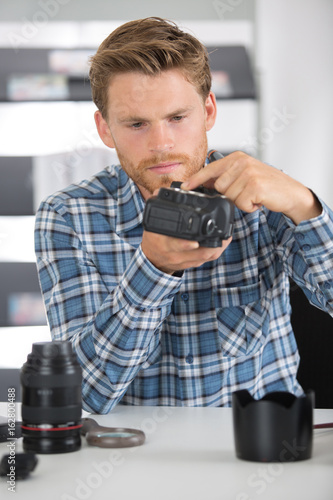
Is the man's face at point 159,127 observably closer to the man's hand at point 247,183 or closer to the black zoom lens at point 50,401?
Result: the man's hand at point 247,183

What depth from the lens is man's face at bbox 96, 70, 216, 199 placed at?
127 centimetres

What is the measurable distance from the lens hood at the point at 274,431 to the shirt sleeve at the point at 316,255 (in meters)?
0.42

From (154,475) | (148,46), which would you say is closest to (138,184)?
(148,46)

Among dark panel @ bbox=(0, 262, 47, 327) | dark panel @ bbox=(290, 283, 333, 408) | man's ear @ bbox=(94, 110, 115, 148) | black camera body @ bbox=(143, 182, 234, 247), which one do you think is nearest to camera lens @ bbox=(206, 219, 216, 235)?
black camera body @ bbox=(143, 182, 234, 247)

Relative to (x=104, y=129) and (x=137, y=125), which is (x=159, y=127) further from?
(x=104, y=129)

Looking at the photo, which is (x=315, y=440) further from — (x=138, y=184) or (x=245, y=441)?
(x=138, y=184)

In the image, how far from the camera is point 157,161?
128 cm

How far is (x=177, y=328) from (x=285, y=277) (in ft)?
0.75

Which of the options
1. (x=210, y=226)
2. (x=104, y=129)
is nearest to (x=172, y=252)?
(x=210, y=226)

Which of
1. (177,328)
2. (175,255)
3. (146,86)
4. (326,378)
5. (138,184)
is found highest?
(146,86)

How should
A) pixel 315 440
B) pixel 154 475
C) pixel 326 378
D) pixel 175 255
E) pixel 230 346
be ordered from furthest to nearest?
pixel 326 378 → pixel 230 346 → pixel 175 255 → pixel 315 440 → pixel 154 475

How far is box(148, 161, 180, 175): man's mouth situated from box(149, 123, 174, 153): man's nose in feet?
0.08

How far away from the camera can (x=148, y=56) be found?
1288 millimetres

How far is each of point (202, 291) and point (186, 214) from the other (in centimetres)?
40
